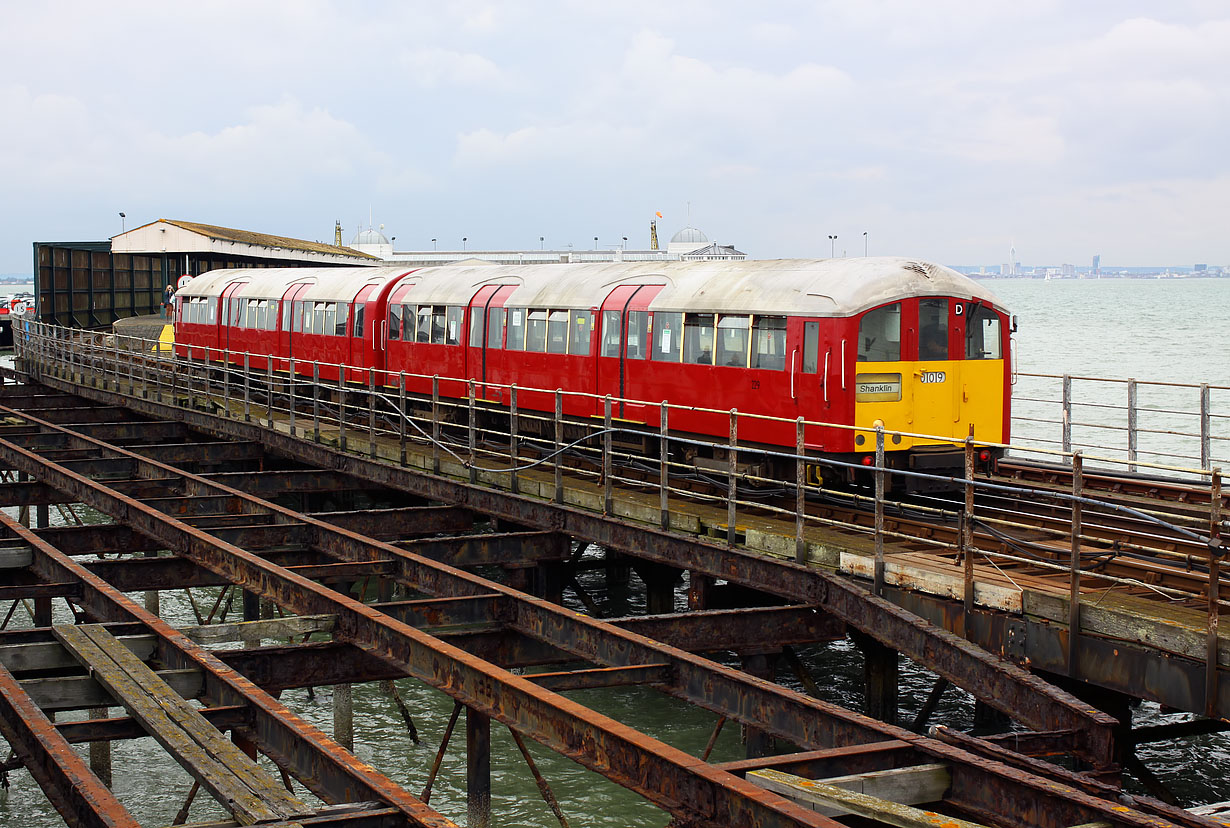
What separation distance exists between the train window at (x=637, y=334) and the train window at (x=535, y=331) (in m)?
2.48

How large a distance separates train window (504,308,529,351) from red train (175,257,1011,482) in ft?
0.11

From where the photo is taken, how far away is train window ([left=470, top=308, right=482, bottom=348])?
23.5 metres

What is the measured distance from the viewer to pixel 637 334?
19.1m

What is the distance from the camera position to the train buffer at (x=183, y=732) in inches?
265

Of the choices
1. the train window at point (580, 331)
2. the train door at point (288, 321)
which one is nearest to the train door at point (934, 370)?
the train window at point (580, 331)

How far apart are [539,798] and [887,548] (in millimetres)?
4412

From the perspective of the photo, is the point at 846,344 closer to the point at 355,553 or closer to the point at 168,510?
the point at 355,553

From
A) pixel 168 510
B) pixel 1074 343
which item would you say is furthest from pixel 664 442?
pixel 1074 343

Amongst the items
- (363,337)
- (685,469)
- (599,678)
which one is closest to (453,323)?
(363,337)

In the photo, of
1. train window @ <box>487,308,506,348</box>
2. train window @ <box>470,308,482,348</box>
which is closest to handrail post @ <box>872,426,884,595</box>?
train window @ <box>487,308,506,348</box>

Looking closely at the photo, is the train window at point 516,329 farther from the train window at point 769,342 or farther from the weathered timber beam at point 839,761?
the weathered timber beam at point 839,761

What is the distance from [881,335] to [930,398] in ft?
3.37

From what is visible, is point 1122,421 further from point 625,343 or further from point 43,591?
point 43,591

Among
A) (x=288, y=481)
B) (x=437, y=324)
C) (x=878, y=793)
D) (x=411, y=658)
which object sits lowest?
(x=878, y=793)
